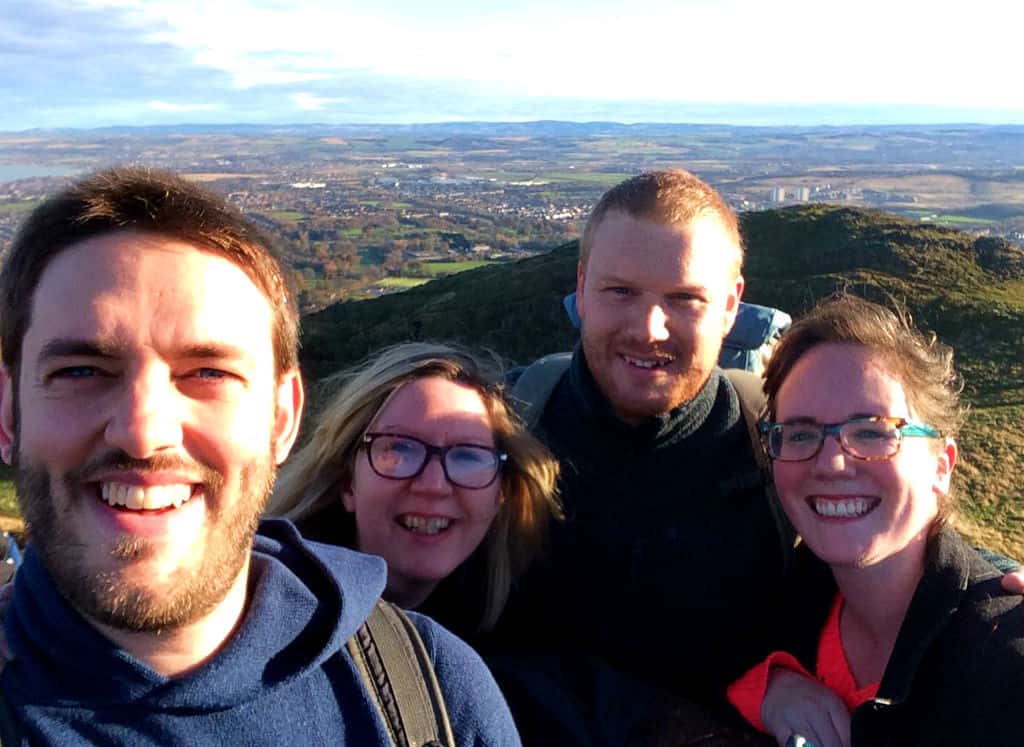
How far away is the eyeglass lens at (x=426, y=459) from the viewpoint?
284cm

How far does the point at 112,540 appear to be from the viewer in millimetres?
1597

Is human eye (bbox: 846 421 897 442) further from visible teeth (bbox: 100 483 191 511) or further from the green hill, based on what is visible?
the green hill

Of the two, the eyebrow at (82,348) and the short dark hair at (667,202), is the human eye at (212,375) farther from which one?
the short dark hair at (667,202)

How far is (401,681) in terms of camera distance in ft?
6.14

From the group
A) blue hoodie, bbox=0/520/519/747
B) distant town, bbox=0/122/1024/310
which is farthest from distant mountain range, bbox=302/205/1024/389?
blue hoodie, bbox=0/520/519/747

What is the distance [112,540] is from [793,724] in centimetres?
205

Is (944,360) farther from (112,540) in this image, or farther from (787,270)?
(787,270)

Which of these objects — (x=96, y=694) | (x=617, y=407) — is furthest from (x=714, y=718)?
(x=96, y=694)

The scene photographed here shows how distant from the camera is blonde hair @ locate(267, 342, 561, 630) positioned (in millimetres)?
2973

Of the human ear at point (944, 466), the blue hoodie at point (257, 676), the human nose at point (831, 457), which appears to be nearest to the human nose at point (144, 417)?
the blue hoodie at point (257, 676)

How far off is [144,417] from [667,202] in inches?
85.9

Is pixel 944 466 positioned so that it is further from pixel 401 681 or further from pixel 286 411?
pixel 286 411

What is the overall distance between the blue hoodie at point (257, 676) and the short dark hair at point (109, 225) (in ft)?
1.75

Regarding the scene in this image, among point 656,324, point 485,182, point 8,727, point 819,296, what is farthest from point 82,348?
point 485,182
